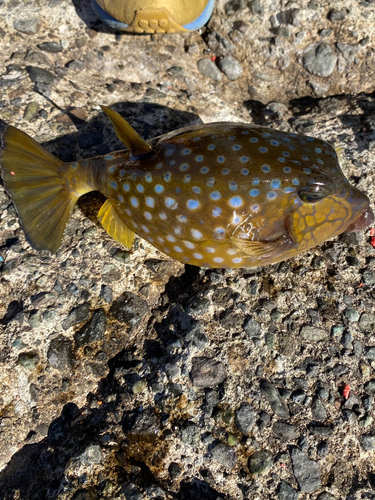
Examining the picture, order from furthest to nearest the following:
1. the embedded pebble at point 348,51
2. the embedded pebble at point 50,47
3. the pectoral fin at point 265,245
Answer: the embedded pebble at point 348,51
the embedded pebble at point 50,47
the pectoral fin at point 265,245

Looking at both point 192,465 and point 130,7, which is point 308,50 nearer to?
point 130,7

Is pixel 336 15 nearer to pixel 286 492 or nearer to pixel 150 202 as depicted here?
pixel 150 202

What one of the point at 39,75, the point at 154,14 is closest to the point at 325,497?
the point at 154,14

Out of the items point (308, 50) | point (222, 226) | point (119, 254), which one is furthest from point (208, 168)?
point (308, 50)

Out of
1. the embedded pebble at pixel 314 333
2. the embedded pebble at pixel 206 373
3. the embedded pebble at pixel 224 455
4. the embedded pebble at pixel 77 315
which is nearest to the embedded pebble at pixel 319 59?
the embedded pebble at pixel 314 333

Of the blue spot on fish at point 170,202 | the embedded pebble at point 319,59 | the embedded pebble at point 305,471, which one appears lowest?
the embedded pebble at point 305,471

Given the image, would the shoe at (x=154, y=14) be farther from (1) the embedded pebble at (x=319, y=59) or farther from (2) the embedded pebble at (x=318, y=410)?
(2) the embedded pebble at (x=318, y=410)
